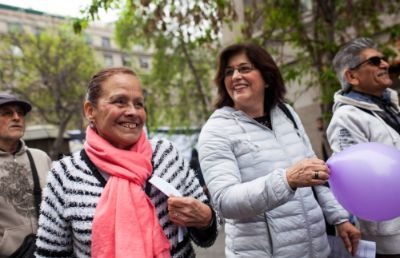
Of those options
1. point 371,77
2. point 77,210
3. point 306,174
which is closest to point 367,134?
point 371,77

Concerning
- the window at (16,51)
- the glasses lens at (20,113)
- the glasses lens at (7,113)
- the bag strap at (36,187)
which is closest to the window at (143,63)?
the window at (16,51)

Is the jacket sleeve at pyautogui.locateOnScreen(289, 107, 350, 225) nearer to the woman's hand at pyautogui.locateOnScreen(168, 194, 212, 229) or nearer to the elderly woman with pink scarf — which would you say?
the elderly woman with pink scarf

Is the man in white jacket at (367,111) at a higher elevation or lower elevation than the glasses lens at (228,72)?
lower

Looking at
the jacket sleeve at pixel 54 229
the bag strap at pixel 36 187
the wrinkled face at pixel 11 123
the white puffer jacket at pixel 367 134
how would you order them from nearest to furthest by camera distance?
the jacket sleeve at pixel 54 229, the white puffer jacket at pixel 367 134, the bag strap at pixel 36 187, the wrinkled face at pixel 11 123

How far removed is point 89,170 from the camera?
1.72 m

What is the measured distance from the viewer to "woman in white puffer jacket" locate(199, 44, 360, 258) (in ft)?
5.56

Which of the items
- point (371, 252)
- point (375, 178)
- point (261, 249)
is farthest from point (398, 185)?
point (261, 249)

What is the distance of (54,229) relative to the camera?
166cm

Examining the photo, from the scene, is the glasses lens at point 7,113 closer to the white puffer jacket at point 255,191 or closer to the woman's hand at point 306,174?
the white puffer jacket at point 255,191

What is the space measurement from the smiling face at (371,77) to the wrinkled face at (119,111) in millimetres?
1816

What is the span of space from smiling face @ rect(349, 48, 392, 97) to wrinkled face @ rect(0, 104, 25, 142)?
307cm

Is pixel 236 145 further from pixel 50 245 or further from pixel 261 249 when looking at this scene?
pixel 50 245

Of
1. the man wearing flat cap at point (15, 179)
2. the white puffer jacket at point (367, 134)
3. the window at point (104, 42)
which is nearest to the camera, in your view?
the white puffer jacket at point (367, 134)

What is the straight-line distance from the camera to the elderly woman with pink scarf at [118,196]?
159 cm
